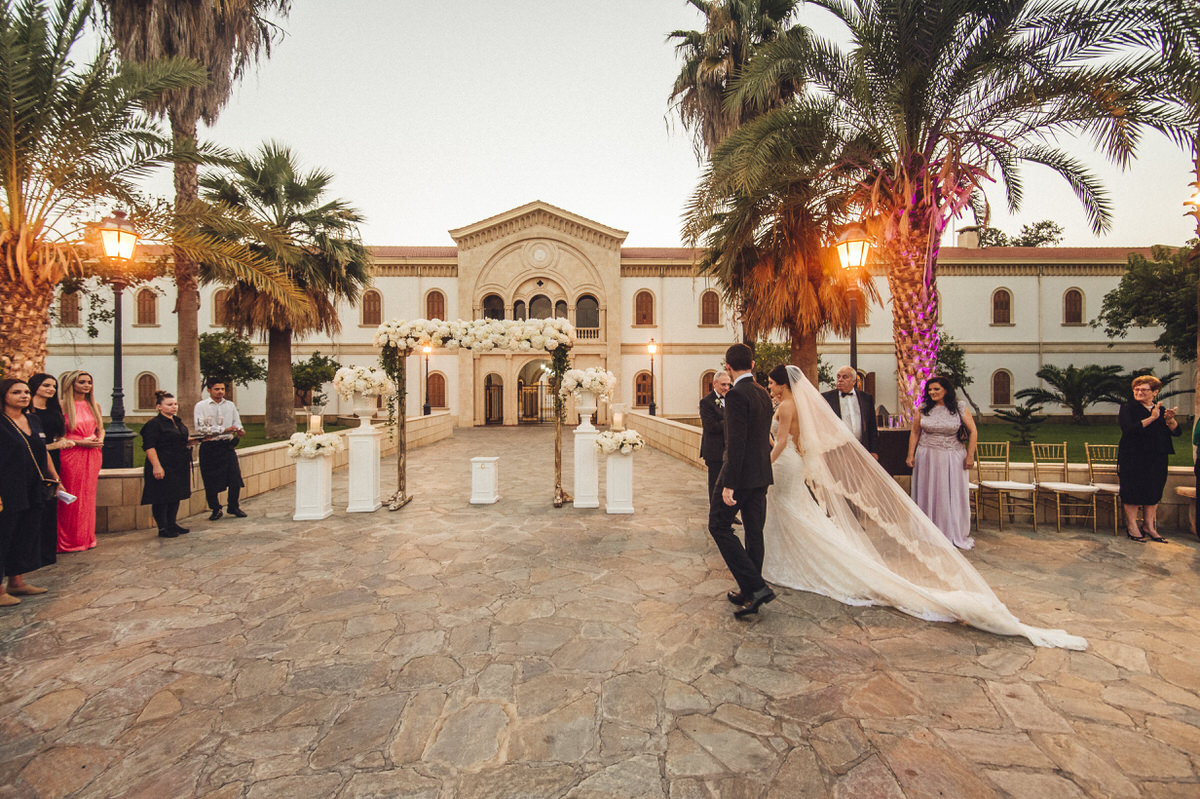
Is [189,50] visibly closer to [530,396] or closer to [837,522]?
[837,522]

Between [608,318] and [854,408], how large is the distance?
72.3 feet

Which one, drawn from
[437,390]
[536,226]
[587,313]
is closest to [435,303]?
[437,390]

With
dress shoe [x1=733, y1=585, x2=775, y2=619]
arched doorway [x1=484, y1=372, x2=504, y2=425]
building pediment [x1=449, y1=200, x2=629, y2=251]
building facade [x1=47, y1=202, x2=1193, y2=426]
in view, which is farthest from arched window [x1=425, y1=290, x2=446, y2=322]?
dress shoe [x1=733, y1=585, x2=775, y2=619]

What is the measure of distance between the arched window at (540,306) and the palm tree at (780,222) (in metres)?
15.1

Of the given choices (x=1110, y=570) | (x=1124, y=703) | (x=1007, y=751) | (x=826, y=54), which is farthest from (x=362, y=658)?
(x=826, y=54)

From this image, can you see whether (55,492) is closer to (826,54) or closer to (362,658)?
(362,658)

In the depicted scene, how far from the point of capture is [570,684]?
331cm

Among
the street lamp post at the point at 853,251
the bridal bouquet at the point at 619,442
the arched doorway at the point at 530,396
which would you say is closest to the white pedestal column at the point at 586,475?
the bridal bouquet at the point at 619,442

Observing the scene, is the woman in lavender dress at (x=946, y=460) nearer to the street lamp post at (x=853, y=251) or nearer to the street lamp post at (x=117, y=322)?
the street lamp post at (x=853, y=251)

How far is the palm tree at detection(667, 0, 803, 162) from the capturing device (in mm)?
13836

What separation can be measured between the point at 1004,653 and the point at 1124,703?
65 cm

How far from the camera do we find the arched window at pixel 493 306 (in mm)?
27984

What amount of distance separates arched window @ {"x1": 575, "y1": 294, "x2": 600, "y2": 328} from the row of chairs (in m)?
22.4

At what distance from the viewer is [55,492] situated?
16.3 ft
